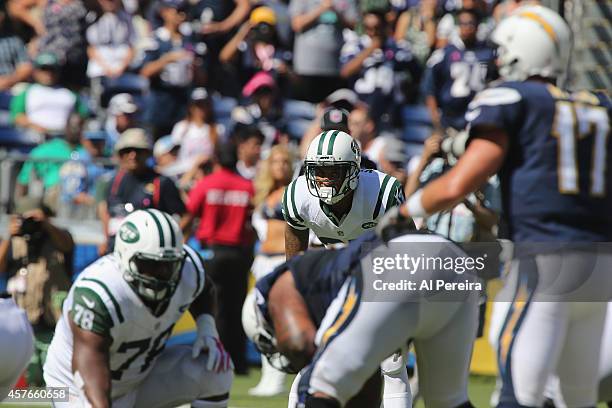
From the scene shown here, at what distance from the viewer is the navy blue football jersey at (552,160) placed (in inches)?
186

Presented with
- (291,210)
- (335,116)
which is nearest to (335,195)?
(291,210)

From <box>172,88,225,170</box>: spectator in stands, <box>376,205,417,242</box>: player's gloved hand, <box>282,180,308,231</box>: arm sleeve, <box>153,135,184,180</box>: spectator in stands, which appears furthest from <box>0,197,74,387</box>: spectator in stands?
<box>376,205,417,242</box>: player's gloved hand

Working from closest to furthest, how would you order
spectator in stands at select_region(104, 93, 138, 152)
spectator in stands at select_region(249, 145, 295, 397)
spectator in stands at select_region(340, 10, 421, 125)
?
spectator in stands at select_region(249, 145, 295, 397) → spectator in stands at select_region(104, 93, 138, 152) → spectator in stands at select_region(340, 10, 421, 125)

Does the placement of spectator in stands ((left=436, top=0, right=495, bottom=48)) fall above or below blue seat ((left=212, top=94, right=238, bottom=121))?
above

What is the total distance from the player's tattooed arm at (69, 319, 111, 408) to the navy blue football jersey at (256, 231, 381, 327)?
104 centimetres

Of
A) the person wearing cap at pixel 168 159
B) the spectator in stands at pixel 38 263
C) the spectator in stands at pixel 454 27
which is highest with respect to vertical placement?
the spectator in stands at pixel 454 27

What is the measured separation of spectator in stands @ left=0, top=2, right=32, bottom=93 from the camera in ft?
42.2

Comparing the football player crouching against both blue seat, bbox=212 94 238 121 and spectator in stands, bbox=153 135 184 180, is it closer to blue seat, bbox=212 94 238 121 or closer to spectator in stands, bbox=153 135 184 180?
spectator in stands, bbox=153 135 184 180

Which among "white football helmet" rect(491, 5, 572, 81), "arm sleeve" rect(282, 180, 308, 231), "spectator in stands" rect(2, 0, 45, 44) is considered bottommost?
"arm sleeve" rect(282, 180, 308, 231)

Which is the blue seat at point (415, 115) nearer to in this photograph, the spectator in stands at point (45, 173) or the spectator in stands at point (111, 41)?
the spectator in stands at point (111, 41)

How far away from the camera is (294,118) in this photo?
12.4 m

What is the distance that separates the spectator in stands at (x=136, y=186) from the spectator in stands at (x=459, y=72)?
249 cm

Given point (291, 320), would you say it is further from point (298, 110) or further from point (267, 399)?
point (298, 110)

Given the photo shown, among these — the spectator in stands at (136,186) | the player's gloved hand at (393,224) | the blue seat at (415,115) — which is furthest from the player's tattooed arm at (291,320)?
the blue seat at (415,115)
